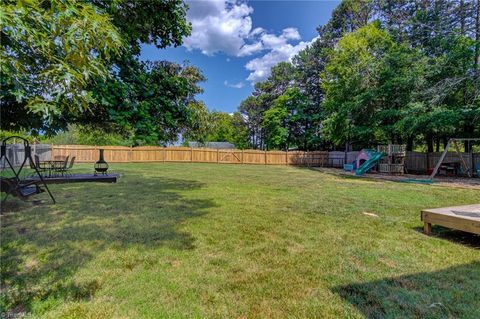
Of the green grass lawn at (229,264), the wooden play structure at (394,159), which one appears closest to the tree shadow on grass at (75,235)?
the green grass lawn at (229,264)

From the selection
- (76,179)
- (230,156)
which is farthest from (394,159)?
(76,179)

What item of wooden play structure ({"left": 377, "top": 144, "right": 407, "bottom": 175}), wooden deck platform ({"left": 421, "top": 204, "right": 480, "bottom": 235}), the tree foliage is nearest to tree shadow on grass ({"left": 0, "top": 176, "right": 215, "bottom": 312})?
wooden deck platform ({"left": 421, "top": 204, "right": 480, "bottom": 235})

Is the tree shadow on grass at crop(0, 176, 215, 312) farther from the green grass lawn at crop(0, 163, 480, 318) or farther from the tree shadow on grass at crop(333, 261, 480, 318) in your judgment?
the tree shadow on grass at crop(333, 261, 480, 318)

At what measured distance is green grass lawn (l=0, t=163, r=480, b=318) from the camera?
195 cm

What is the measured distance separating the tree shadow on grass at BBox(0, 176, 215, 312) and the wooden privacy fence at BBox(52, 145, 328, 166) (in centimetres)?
1425

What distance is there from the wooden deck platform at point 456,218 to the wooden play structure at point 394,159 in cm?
1073

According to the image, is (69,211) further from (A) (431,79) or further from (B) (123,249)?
(A) (431,79)

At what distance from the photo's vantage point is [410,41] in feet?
50.1

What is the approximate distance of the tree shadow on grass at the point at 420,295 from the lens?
190 cm

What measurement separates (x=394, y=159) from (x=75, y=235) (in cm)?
1514

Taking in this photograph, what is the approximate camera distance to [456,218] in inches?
133

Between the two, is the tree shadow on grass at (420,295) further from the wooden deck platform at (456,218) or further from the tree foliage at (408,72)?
the tree foliage at (408,72)

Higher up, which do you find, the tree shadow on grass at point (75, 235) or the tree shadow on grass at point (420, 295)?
the tree shadow on grass at point (75, 235)

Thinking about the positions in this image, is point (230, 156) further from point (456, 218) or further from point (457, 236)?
point (456, 218)
